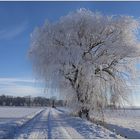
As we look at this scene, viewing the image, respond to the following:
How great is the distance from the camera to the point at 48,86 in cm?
2466

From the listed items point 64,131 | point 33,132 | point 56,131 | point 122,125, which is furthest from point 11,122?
point 122,125

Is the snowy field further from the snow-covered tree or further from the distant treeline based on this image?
the distant treeline

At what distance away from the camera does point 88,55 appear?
24562 millimetres

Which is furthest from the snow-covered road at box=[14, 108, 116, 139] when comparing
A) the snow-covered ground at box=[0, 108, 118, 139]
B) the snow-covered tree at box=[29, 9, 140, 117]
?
the snow-covered tree at box=[29, 9, 140, 117]

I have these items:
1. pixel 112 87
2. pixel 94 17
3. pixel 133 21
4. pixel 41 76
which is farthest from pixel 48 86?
pixel 133 21

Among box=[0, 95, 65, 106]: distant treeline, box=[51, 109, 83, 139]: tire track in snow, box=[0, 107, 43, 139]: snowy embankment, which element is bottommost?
box=[51, 109, 83, 139]: tire track in snow

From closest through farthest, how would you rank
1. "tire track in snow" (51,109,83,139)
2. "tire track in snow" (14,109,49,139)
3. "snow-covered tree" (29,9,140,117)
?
1. "tire track in snow" (51,109,83,139)
2. "tire track in snow" (14,109,49,139)
3. "snow-covered tree" (29,9,140,117)

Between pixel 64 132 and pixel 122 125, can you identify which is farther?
pixel 122 125

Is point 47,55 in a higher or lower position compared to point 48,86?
higher

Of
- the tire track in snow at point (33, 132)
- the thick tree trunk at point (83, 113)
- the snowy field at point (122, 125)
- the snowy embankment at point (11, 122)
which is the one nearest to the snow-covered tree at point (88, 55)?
the thick tree trunk at point (83, 113)

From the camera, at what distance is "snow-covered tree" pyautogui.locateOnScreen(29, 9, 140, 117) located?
2439 cm

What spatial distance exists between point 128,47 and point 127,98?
13.3ft

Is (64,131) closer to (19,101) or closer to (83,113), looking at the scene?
(83,113)

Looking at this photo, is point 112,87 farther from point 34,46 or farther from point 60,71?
point 34,46
